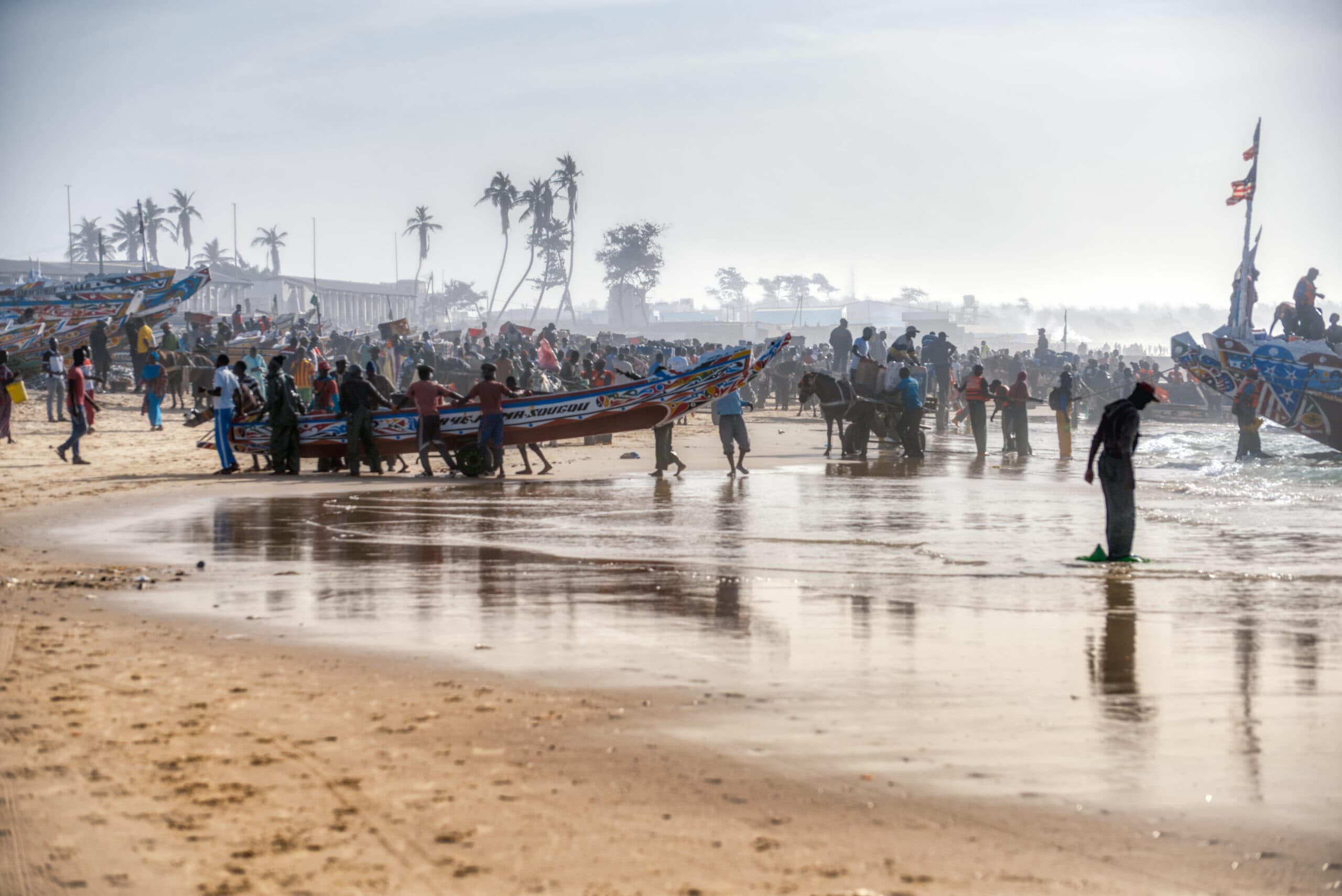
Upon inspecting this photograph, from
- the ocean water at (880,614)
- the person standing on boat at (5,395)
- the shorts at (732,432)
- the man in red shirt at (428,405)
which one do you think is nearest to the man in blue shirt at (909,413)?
the shorts at (732,432)

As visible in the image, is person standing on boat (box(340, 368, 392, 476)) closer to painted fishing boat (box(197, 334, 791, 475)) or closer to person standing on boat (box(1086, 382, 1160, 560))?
painted fishing boat (box(197, 334, 791, 475))

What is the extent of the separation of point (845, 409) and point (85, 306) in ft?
87.1

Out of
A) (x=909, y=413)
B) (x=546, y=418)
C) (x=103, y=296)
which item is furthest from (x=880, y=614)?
(x=103, y=296)

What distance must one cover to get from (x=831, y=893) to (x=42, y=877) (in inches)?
104

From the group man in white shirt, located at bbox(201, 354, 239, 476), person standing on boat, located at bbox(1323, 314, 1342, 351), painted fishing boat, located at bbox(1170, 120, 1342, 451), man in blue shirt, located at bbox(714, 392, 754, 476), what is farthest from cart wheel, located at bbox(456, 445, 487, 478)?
person standing on boat, located at bbox(1323, 314, 1342, 351)

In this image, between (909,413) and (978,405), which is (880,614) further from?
(978,405)

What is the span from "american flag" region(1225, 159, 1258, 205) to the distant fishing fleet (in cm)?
2924

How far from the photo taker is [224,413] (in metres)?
18.5

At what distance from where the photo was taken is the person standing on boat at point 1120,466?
435 inches

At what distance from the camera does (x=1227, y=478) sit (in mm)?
22062

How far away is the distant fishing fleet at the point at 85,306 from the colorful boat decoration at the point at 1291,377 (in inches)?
1146

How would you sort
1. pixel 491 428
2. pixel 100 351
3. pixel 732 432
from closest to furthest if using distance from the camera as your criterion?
1. pixel 491 428
2. pixel 732 432
3. pixel 100 351

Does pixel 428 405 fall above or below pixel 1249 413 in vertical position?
above

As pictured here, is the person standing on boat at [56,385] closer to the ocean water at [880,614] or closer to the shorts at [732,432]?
the ocean water at [880,614]
